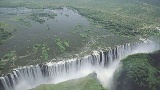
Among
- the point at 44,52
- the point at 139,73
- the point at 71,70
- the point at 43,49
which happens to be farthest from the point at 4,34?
the point at 139,73

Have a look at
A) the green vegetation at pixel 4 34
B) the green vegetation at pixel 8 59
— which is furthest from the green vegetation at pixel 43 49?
the green vegetation at pixel 4 34

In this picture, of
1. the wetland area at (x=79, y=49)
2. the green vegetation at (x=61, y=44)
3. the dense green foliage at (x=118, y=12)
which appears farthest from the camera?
the dense green foliage at (x=118, y=12)

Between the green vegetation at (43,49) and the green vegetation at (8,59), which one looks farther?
the green vegetation at (43,49)

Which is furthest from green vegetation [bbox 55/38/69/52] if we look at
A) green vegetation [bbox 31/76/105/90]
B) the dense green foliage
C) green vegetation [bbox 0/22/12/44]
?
the dense green foliage

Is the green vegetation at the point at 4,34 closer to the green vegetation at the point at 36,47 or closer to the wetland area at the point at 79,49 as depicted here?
the wetland area at the point at 79,49

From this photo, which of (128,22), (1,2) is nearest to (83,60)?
(128,22)

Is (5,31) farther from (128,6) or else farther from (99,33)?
(128,6)

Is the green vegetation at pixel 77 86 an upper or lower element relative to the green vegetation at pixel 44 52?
lower

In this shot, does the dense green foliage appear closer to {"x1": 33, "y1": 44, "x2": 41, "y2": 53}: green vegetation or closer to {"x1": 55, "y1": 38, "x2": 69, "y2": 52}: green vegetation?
{"x1": 55, "y1": 38, "x2": 69, "y2": 52}: green vegetation
